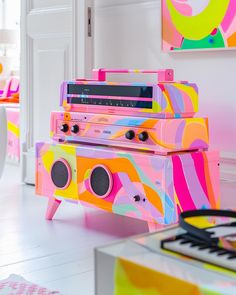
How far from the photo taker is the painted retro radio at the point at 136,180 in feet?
7.93

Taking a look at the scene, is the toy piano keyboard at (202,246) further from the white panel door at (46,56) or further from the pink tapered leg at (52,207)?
the white panel door at (46,56)

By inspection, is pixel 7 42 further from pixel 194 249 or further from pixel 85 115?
pixel 194 249

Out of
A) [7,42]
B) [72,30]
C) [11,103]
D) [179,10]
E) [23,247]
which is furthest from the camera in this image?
[7,42]

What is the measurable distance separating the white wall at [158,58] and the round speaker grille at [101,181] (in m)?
0.64

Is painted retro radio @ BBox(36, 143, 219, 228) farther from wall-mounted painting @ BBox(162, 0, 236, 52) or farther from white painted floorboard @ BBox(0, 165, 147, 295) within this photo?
wall-mounted painting @ BBox(162, 0, 236, 52)

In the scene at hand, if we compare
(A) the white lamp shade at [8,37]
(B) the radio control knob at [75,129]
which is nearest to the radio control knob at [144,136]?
(B) the radio control knob at [75,129]

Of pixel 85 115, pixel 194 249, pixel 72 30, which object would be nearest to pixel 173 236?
pixel 194 249

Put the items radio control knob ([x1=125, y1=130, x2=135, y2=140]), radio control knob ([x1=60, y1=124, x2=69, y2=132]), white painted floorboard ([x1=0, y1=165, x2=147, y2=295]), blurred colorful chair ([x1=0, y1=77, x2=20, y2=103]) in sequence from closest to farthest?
white painted floorboard ([x1=0, y1=165, x2=147, y2=295]), radio control knob ([x1=125, y1=130, x2=135, y2=140]), radio control knob ([x1=60, y1=124, x2=69, y2=132]), blurred colorful chair ([x1=0, y1=77, x2=20, y2=103])

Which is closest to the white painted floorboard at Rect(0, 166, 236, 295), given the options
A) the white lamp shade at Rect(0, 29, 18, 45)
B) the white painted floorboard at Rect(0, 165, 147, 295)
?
the white painted floorboard at Rect(0, 165, 147, 295)

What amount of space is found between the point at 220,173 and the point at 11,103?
324cm

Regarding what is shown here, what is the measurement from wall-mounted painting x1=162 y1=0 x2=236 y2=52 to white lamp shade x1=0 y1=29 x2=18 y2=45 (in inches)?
143

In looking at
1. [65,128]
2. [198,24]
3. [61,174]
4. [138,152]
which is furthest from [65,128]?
[198,24]

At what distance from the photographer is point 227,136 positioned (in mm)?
2844

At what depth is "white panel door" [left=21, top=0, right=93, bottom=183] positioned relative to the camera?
3461 millimetres
